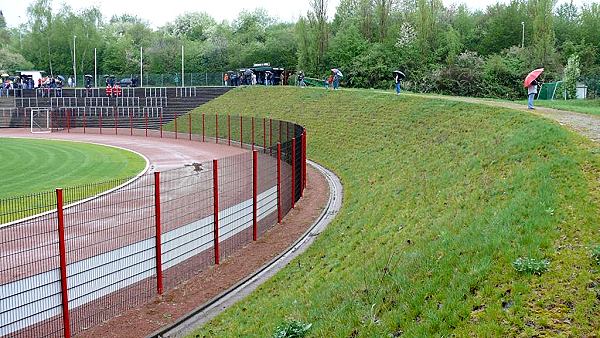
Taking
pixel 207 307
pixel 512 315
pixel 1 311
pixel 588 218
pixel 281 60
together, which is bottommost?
pixel 207 307

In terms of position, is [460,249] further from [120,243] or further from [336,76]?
[336,76]

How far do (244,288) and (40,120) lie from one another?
146 ft

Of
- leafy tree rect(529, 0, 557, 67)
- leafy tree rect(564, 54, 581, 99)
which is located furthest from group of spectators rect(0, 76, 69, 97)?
leafy tree rect(564, 54, 581, 99)

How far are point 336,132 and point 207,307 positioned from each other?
21624 millimetres

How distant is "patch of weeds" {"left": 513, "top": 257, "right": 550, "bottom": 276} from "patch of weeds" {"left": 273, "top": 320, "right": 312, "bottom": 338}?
277 centimetres

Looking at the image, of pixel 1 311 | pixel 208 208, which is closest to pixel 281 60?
pixel 208 208

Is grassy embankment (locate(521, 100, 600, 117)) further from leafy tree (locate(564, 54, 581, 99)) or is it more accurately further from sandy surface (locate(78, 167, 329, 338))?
sandy surface (locate(78, 167, 329, 338))

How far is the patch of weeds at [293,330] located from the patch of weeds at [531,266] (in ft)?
9.08

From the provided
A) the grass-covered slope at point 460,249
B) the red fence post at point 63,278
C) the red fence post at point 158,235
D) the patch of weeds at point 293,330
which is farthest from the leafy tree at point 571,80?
the red fence post at point 63,278

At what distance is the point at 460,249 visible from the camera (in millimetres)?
9406

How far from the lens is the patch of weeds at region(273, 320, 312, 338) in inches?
323

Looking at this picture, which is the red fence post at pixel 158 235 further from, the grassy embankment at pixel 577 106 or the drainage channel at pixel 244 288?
the grassy embankment at pixel 577 106

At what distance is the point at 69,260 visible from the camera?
10945mm

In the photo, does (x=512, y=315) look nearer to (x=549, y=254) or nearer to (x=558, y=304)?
(x=558, y=304)
